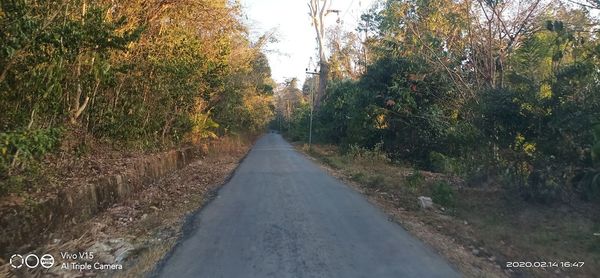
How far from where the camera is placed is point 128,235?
7594 mm

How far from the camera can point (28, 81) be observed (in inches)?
288

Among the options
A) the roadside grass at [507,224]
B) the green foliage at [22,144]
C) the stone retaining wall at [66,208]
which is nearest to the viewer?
the green foliage at [22,144]

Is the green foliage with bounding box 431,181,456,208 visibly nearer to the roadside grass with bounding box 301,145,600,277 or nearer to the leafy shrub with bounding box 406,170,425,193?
the roadside grass with bounding box 301,145,600,277

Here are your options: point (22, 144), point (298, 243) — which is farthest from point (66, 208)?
point (298, 243)

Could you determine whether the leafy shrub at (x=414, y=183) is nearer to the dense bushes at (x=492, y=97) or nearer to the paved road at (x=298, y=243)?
the dense bushes at (x=492, y=97)

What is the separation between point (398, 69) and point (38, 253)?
731 inches

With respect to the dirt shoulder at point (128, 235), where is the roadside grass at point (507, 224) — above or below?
above

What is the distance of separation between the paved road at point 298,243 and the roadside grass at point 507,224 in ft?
3.03

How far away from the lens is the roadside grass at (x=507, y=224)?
21.7ft

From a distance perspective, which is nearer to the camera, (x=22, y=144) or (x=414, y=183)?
(x=22, y=144)

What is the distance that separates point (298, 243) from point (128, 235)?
2807 millimetres

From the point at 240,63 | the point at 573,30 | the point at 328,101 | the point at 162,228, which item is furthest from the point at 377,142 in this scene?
the point at 162,228

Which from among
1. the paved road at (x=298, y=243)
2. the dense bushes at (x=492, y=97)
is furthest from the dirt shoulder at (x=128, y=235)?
the dense bushes at (x=492, y=97)

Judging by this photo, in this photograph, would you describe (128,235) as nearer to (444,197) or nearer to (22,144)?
(22,144)
